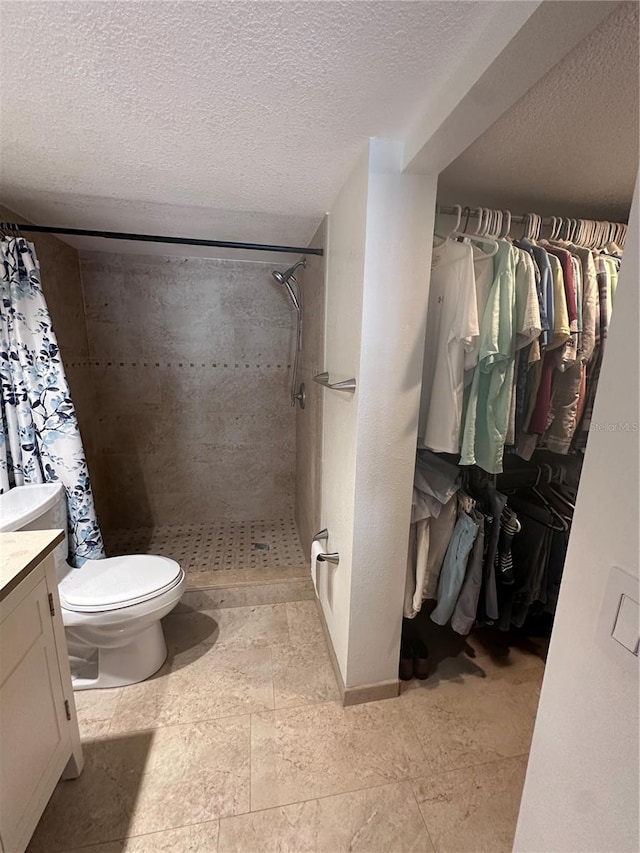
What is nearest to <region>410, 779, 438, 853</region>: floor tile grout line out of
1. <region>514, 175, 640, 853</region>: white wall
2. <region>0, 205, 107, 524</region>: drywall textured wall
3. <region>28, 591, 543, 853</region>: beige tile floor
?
<region>28, 591, 543, 853</region>: beige tile floor

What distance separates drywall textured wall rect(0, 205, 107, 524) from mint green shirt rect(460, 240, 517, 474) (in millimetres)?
2049

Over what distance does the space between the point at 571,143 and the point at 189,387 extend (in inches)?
92.9

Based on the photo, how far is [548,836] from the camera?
652mm

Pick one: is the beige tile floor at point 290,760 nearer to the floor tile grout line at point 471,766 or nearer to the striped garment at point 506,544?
the floor tile grout line at point 471,766

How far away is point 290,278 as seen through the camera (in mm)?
2410

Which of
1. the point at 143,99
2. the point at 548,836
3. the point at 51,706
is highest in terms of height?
the point at 143,99

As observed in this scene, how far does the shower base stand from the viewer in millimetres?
2150

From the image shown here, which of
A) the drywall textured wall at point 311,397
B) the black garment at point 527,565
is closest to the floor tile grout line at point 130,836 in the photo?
the drywall textured wall at point 311,397

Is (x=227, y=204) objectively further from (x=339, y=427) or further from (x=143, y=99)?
(x=339, y=427)

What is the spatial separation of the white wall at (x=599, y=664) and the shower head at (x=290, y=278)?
1.92m

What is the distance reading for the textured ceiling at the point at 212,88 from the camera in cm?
69

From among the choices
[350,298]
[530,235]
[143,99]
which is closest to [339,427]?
[350,298]

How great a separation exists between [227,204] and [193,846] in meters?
2.29

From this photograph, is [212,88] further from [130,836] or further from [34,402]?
[130,836]
